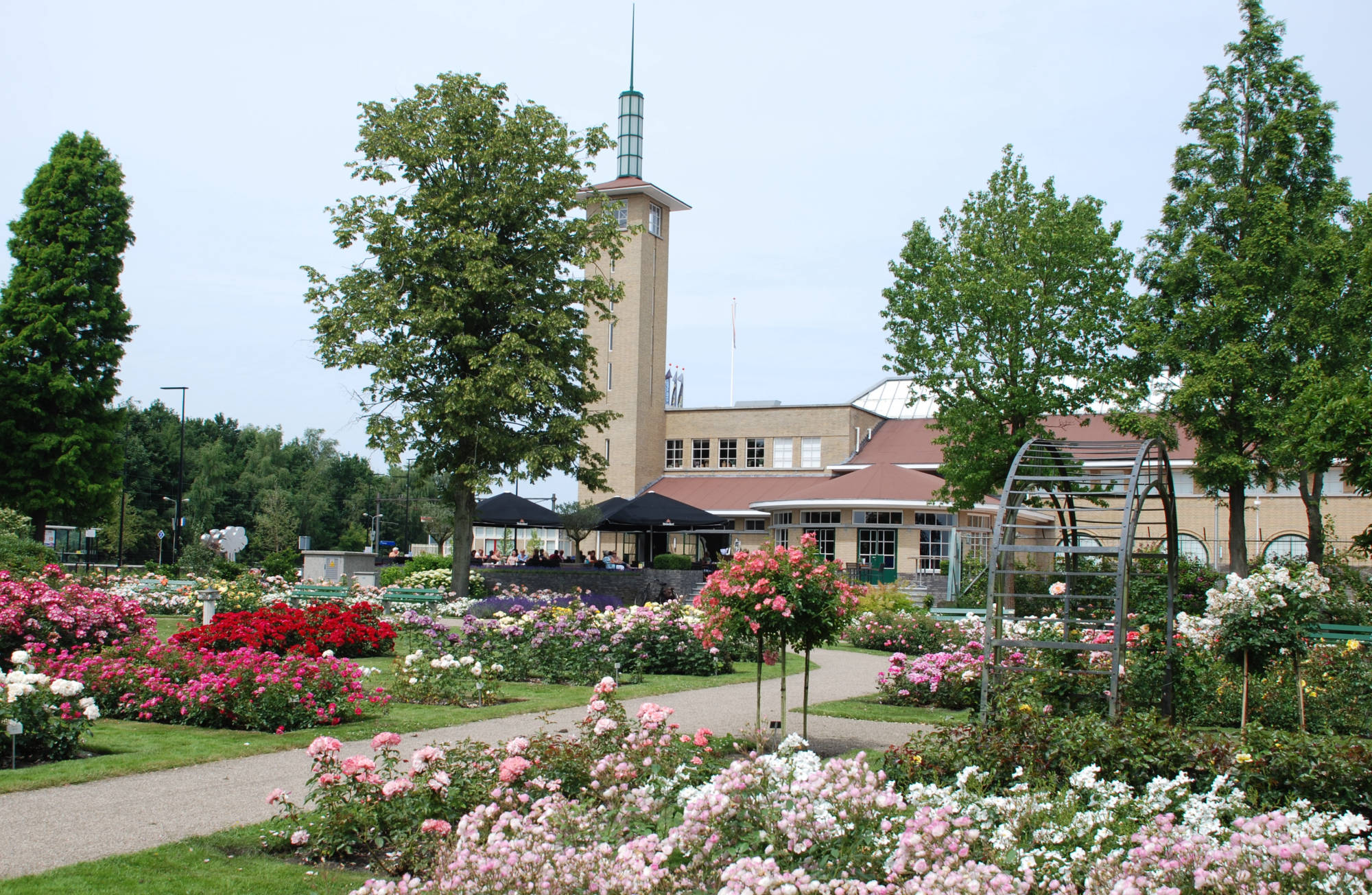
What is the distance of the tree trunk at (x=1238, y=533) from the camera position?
2600cm

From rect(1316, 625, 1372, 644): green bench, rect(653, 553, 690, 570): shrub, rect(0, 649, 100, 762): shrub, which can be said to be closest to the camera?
rect(0, 649, 100, 762): shrub

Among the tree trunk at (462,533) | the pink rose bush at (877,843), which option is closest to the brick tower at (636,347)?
the tree trunk at (462,533)

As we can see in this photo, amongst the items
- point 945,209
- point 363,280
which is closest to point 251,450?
point 363,280

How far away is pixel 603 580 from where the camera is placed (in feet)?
92.3

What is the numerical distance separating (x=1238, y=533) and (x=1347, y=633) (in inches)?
530

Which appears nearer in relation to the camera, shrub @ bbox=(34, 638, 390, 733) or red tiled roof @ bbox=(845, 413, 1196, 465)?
shrub @ bbox=(34, 638, 390, 733)

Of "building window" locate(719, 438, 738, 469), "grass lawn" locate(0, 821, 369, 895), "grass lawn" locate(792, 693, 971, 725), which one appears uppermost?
"building window" locate(719, 438, 738, 469)

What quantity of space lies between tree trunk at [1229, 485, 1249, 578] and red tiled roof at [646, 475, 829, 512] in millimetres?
15799

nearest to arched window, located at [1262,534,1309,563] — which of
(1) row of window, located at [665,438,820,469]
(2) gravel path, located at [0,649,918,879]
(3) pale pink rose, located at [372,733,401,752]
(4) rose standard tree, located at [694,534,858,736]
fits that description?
(1) row of window, located at [665,438,820,469]

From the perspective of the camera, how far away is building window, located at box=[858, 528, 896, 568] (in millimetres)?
34156

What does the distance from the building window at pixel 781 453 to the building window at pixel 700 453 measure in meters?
3.12

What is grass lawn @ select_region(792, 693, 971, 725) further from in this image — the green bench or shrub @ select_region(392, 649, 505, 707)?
the green bench

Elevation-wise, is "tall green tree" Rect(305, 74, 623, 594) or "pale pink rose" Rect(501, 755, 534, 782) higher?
"tall green tree" Rect(305, 74, 623, 594)

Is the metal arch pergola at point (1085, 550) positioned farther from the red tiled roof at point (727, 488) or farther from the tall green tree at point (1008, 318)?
the red tiled roof at point (727, 488)
